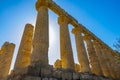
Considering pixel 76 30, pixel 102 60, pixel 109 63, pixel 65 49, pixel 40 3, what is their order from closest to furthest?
1. pixel 65 49
2. pixel 40 3
3. pixel 76 30
4. pixel 102 60
5. pixel 109 63

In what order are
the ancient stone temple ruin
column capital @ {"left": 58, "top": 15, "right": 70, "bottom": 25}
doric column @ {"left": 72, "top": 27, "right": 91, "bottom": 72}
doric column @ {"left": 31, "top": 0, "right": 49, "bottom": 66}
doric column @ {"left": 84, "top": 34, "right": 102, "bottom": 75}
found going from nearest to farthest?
the ancient stone temple ruin, doric column @ {"left": 31, "top": 0, "right": 49, "bottom": 66}, doric column @ {"left": 72, "top": 27, "right": 91, "bottom": 72}, doric column @ {"left": 84, "top": 34, "right": 102, "bottom": 75}, column capital @ {"left": 58, "top": 15, "right": 70, "bottom": 25}

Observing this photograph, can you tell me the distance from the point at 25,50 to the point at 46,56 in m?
4.76

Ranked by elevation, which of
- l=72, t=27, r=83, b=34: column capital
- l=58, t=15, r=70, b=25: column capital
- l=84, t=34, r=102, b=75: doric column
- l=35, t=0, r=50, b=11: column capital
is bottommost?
l=84, t=34, r=102, b=75: doric column

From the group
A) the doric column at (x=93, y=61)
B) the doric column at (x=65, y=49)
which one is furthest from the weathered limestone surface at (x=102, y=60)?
the doric column at (x=65, y=49)

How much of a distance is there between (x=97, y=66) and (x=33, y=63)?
37.2ft

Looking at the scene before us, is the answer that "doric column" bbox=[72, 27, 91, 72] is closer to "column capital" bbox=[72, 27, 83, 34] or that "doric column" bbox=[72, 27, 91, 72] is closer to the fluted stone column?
"column capital" bbox=[72, 27, 83, 34]

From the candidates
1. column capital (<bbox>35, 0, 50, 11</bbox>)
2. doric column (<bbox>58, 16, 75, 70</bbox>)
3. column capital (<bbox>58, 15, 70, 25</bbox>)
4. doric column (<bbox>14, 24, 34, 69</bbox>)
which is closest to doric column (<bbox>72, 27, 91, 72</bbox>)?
doric column (<bbox>58, 16, 75, 70</bbox>)

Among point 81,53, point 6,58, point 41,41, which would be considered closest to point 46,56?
point 41,41

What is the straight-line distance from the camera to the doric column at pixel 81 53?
18.5 metres

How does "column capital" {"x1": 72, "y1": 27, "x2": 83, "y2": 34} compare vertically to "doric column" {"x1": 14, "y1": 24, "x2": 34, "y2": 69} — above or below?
above

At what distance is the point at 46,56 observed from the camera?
13.9 m

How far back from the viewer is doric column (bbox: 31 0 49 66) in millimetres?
13225

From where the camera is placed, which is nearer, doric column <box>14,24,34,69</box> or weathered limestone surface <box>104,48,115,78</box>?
doric column <box>14,24,34,69</box>

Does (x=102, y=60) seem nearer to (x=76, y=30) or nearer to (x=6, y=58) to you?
(x=76, y=30)
